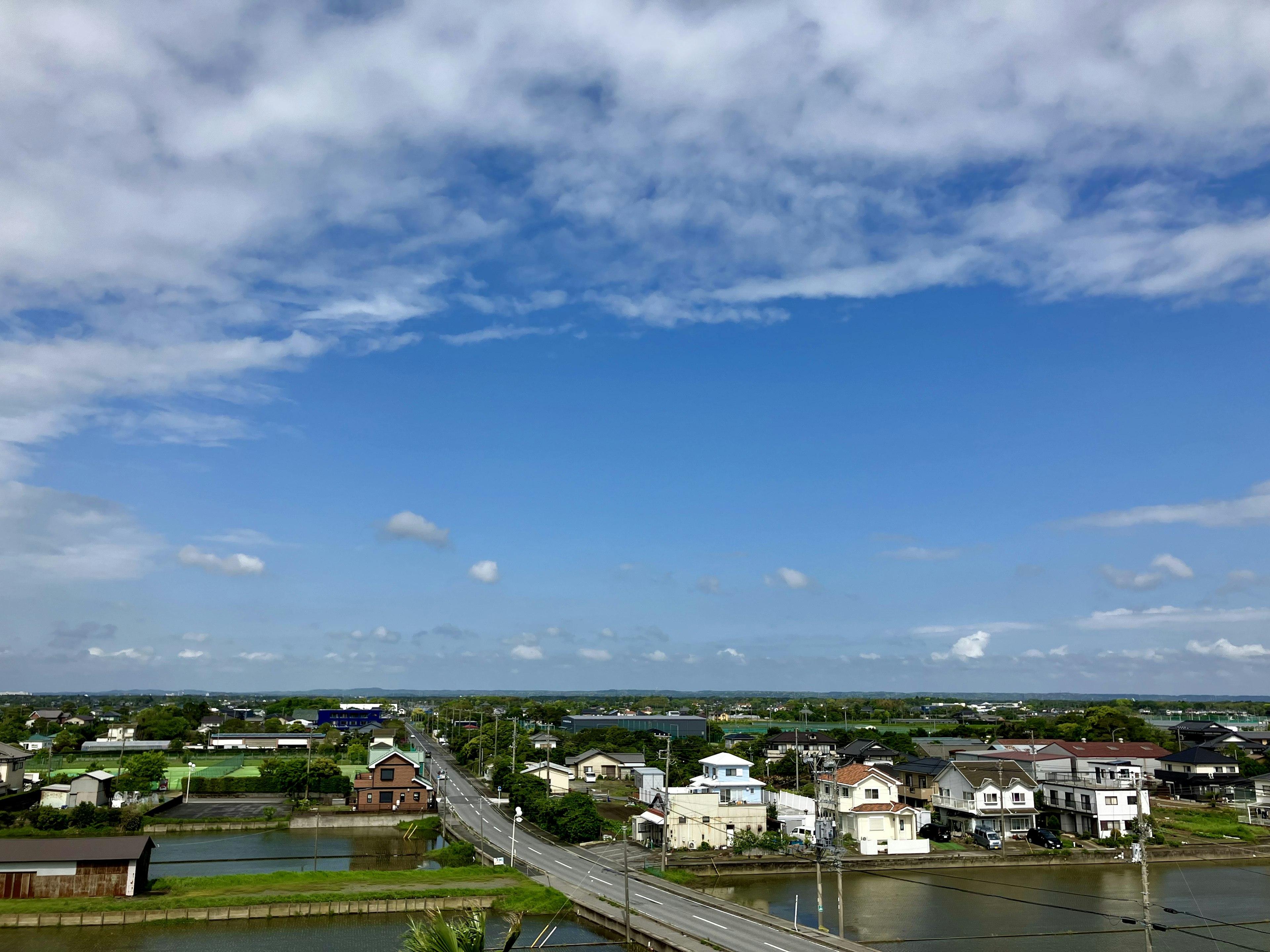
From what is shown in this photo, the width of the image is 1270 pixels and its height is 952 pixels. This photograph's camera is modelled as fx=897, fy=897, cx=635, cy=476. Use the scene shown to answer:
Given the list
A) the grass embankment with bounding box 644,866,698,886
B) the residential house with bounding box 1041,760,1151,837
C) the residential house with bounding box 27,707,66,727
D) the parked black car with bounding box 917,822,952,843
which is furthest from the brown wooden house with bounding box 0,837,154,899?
the residential house with bounding box 27,707,66,727

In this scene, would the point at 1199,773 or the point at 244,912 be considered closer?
the point at 244,912

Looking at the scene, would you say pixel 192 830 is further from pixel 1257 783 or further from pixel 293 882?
pixel 1257 783

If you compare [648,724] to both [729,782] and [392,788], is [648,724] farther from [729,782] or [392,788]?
[729,782]

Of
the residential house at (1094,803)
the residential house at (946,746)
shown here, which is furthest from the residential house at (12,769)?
the residential house at (946,746)

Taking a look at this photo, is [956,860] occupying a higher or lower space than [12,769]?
lower

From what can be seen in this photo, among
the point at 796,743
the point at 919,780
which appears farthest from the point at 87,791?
the point at 796,743

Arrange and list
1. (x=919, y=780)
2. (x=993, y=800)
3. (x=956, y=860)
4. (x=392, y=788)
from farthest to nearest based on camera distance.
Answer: (x=392, y=788) → (x=919, y=780) → (x=993, y=800) → (x=956, y=860)

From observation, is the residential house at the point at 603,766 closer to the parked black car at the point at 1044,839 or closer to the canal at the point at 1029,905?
the parked black car at the point at 1044,839
